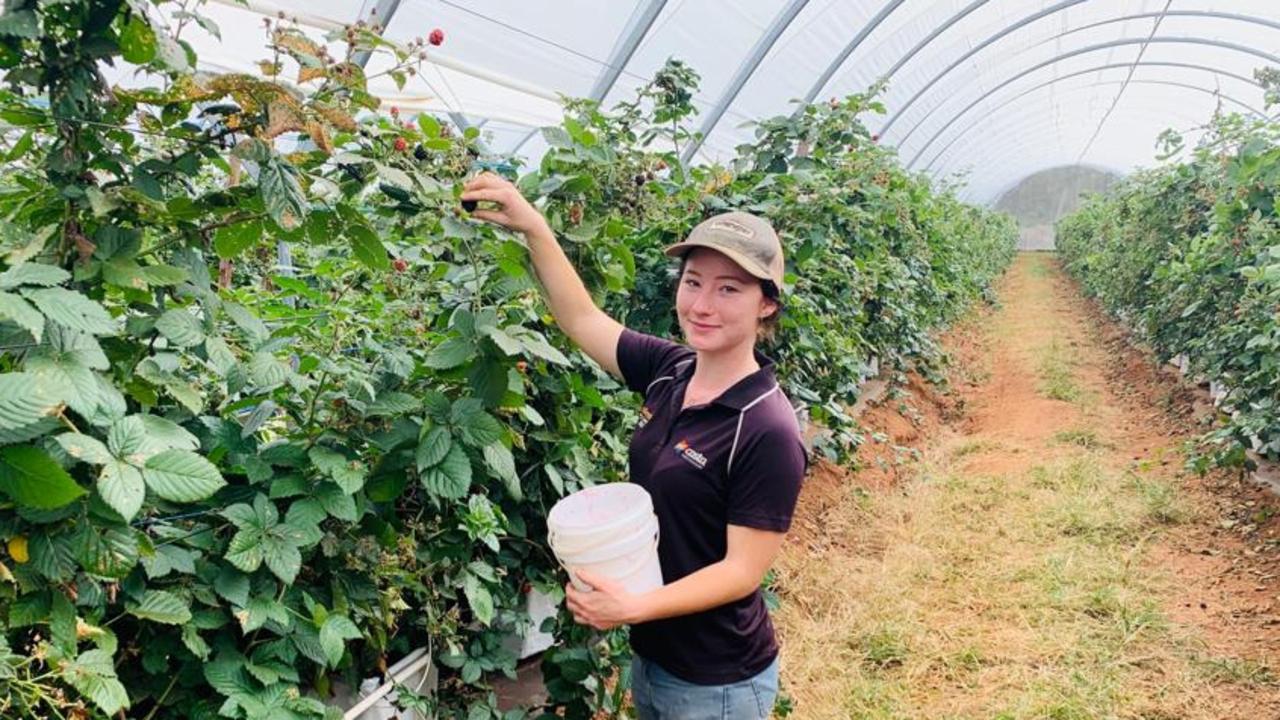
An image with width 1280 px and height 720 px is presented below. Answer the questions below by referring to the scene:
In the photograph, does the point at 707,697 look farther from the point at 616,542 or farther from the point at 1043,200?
the point at 1043,200

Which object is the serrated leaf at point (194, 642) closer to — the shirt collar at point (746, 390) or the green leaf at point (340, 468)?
the green leaf at point (340, 468)

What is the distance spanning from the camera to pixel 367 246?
1.34 meters

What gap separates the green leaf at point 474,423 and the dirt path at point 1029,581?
5.29ft

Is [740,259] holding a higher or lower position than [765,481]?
higher

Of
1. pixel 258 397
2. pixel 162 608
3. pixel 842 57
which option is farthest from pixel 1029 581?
pixel 842 57

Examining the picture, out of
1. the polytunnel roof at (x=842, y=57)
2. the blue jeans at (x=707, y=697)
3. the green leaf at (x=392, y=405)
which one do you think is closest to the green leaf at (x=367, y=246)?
the green leaf at (x=392, y=405)

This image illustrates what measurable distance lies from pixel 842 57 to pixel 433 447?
966 cm

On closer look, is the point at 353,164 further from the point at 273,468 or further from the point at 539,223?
the point at 273,468

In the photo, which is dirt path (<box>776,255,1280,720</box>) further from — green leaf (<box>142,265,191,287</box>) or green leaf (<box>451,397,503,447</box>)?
green leaf (<box>142,265,191,287</box>)

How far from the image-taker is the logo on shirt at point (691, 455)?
150cm

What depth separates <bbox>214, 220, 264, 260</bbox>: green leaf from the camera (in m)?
1.27

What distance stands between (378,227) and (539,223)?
65 cm

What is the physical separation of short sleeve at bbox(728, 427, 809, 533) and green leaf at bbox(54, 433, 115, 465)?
0.95m

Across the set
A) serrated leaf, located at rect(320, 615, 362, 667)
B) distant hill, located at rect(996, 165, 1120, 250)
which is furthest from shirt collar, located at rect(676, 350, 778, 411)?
distant hill, located at rect(996, 165, 1120, 250)
